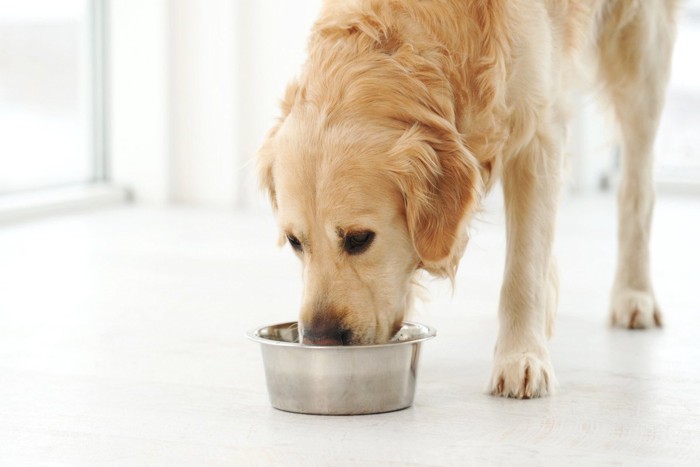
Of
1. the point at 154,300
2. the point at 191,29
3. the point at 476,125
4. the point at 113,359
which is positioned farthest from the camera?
the point at 191,29

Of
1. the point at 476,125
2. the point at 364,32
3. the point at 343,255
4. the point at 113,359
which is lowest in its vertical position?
the point at 113,359

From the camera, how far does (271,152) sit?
2207 mm

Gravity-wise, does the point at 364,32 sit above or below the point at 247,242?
above

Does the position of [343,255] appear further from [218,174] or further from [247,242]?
[218,174]

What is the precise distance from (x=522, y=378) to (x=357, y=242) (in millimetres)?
466

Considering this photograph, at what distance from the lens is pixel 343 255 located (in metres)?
2.07

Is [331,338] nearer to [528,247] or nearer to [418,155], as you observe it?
[418,155]

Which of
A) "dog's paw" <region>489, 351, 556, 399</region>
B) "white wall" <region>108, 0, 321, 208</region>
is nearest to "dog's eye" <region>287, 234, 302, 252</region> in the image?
"dog's paw" <region>489, 351, 556, 399</region>

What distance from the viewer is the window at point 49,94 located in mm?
5055

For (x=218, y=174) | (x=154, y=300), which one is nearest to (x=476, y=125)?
(x=154, y=300)

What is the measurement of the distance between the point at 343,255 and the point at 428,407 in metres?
0.35

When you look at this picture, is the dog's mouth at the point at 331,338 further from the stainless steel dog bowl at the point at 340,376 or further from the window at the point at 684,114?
the window at the point at 684,114

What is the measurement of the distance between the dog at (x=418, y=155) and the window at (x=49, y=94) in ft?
10.3

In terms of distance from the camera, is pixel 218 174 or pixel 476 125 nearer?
pixel 476 125
